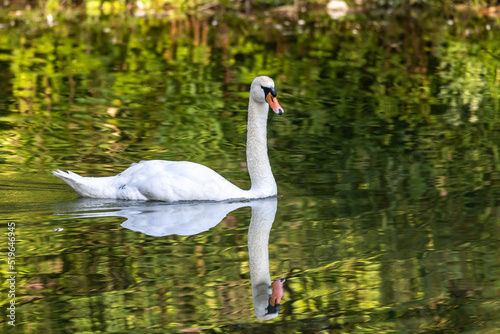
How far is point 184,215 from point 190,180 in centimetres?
37

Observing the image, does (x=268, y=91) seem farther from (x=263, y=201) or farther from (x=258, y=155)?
(x=263, y=201)

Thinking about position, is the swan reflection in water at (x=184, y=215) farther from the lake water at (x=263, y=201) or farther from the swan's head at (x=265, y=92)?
the swan's head at (x=265, y=92)

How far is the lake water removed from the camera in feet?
16.4

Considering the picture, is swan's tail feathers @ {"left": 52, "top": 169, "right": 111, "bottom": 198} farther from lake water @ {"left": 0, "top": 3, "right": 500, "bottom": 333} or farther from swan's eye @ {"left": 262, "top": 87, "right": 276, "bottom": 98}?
swan's eye @ {"left": 262, "top": 87, "right": 276, "bottom": 98}

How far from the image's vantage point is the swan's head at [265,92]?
23.6ft

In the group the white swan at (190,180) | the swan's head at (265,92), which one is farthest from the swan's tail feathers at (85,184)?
the swan's head at (265,92)

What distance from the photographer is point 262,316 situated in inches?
191

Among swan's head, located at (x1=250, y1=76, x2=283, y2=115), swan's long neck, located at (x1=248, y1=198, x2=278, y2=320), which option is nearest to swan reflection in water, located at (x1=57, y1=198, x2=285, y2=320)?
swan's long neck, located at (x1=248, y1=198, x2=278, y2=320)

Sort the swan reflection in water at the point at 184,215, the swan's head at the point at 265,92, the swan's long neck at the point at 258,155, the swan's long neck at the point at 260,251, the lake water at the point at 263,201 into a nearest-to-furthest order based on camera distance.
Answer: the lake water at the point at 263,201, the swan's long neck at the point at 260,251, the swan reflection in water at the point at 184,215, the swan's head at the point at 265,92, the swan's long neck at the point at 258,155

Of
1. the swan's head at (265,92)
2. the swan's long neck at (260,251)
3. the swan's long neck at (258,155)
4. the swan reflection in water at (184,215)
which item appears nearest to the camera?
the swan's long neck at (260,251)

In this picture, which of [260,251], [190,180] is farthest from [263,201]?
[260,251]

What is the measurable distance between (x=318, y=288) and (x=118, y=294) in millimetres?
1194

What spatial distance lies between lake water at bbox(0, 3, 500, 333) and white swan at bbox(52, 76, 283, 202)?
13 cm

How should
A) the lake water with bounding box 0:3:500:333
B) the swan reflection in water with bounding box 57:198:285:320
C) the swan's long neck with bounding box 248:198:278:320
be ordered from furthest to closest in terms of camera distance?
the swan reflection in water with bounding box 57:198:285:320, the swan's long neck with bounding box 248:198:278:320, the lake water with bounding box 0:3:500:333
